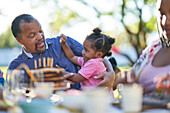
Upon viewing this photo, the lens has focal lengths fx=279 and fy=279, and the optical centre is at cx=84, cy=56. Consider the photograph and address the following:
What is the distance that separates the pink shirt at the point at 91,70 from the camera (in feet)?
9.23

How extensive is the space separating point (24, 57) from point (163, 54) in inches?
58.9

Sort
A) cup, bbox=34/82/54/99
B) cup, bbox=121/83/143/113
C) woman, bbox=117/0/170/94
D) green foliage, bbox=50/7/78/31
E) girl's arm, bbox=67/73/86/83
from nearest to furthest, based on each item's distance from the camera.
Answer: cup, bbox=121/83/143/113
cup, bbox=34/82/54/99
woman, bbox=117/0/170/94
girl's arm, bbox=67/73/86/83
green foliage, bbox=50/7/78/31

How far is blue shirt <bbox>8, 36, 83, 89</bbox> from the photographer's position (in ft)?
9.82

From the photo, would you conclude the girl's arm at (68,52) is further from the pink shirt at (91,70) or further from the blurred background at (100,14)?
the blurred background at (100,14)

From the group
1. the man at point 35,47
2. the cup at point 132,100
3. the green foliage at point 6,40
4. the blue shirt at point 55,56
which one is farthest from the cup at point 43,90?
the green foliage at point 6,40

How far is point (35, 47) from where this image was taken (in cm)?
295

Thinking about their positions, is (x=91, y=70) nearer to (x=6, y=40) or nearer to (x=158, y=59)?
(x=158, y=59)

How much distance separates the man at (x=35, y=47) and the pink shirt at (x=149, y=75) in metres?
0.58

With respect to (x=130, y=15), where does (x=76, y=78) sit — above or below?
below

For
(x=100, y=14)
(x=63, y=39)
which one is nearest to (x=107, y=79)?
(x=63, y=39)

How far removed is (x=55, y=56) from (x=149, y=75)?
1.21 m

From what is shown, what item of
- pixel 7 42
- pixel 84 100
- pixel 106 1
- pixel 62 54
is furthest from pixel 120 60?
pixel 84 100

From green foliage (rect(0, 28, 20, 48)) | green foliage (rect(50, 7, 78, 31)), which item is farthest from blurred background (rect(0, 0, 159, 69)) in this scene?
green foliage (rect(0, 28, 20, 48))

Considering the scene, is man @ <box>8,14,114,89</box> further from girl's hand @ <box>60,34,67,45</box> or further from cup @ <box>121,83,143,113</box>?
cup @ <box>121,83,143,113</box>
